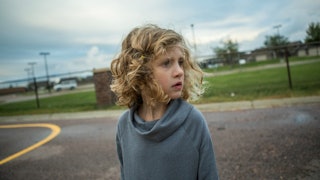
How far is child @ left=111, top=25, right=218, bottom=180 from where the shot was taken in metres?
1.46

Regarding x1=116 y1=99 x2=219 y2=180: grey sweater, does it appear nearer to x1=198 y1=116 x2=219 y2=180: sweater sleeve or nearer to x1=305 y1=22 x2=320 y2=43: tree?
x1=198 y1=116 x2=219 y2=180: sweater sleeve

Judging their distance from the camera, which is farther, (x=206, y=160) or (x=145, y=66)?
(x=145, y=66)

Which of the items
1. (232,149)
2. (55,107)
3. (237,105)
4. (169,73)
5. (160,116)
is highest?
(169,73)

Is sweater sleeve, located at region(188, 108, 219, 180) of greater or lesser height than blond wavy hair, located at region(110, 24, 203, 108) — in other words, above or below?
below

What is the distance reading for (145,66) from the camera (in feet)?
5.20

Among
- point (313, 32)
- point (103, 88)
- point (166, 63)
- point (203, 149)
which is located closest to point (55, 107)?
point (103, 88)

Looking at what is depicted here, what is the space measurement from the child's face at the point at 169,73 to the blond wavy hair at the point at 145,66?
27 mm

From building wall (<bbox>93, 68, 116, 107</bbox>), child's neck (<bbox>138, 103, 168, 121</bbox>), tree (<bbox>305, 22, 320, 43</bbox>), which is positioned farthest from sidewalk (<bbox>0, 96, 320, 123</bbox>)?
tree (<bbox>305, 22, 320, 43</bbox>)

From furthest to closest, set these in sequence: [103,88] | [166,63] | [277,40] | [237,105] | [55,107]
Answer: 1. [277,40]
2. [55,107]
3. [103,88]
4. [237,105]
5. [166,63]

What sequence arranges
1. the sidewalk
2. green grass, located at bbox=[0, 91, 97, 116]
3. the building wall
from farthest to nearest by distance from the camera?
green grass, located at bbox=[0, 91, 97, 116]
the building wall
the sidewalk

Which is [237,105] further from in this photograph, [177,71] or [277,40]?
[277,40]

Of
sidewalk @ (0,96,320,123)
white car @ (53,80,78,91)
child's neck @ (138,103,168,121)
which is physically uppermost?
white car @ (53,80,78,91)

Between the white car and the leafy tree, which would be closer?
the white car

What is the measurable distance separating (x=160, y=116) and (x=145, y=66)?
1.03ft
